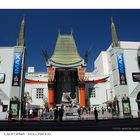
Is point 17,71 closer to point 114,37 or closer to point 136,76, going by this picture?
point 114,37

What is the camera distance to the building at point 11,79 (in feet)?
98.8

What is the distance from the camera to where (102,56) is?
58.7 m

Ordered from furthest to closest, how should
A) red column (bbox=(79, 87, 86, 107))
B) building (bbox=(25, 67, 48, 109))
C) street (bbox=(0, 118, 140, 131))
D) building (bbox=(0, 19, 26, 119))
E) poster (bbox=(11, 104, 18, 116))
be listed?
building (bbox=(25, 67, 48, 109)) < red column (bbox=(79, 87, 86, 107)) < building (bbox=(0, 19, 26, 119)) < poster (bbox=(11, 104, 18, 116)) < street (bbox=(0, 118, 140, 131))

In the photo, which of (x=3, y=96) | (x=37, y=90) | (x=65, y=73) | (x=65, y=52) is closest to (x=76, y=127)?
(x=3, y=96)

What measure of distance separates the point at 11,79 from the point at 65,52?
19523 millimetres

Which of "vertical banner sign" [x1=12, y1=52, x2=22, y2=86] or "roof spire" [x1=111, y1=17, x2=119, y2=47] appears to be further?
"roof spire" [x1=111, y1=17, x2=119, y2=47]

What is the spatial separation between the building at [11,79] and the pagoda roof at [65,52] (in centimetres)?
1438

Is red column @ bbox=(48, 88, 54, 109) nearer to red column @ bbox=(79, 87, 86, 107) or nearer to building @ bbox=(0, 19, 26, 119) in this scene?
red column @ bbox=(79, 87, 86, 107)

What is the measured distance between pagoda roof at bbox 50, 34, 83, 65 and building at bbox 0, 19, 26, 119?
1438 cm

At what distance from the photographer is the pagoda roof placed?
152 ft

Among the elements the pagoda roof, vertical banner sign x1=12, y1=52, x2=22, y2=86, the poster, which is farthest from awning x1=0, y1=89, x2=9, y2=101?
the pagoda roof

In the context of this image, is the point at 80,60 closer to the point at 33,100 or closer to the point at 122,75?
the point at 33,100

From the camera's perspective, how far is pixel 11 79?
3100cm

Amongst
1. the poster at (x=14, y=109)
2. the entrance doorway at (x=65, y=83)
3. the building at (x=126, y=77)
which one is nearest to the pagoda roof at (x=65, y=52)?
the entrance doorway at (x=65, y=83)
